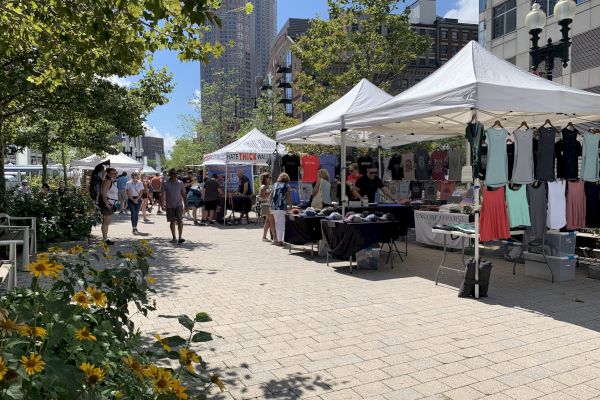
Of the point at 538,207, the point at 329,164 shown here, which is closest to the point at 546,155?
the point at 538,207

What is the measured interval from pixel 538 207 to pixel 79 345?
274 inches

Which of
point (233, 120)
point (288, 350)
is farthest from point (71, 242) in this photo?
point (233, 120)

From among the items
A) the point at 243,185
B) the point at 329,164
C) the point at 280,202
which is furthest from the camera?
the point at 243,185

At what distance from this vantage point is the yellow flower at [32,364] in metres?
1.53

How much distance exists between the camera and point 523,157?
6.91 meters

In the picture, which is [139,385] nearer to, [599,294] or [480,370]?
[480,370]

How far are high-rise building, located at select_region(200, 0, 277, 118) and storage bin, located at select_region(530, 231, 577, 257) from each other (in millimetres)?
5633

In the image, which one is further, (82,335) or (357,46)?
(357,46)

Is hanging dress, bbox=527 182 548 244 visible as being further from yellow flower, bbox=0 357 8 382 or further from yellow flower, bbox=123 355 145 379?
yellow flower, bbox=0 357 8 382

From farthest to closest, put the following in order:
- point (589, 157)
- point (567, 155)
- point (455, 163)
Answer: point (455, 163)
point (589, 157)
point (567, 155)

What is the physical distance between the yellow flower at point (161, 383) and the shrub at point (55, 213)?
959 cm


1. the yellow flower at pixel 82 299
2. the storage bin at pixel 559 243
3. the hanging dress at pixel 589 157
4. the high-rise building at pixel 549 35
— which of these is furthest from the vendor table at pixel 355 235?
the high-rise building at pixel 549 35

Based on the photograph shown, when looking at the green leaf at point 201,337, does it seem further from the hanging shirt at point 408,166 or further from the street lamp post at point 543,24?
the hanging shirt at point 408,166

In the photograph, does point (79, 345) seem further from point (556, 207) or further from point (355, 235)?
point (556, 207)
